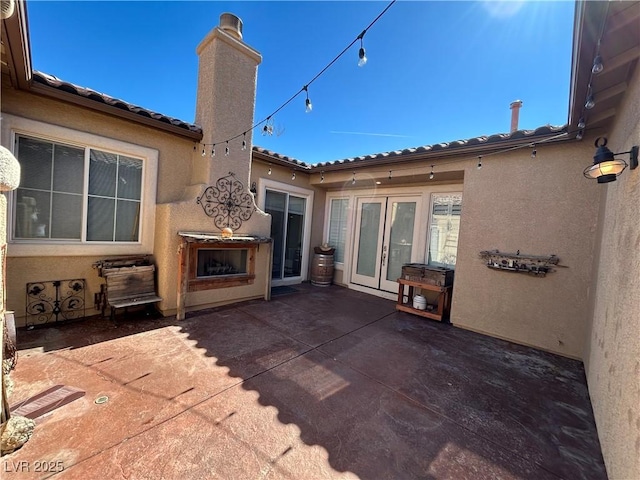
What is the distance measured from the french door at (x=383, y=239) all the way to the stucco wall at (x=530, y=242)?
161 cm

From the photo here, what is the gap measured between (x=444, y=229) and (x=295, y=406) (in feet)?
15.5

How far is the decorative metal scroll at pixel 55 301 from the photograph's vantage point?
353 centimetres

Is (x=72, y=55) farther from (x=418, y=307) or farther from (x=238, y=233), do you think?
(x=418, y=307)

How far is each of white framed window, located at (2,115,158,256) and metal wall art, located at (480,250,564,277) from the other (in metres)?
5.88

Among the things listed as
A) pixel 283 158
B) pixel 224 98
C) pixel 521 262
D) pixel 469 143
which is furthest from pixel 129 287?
pixel 521 262

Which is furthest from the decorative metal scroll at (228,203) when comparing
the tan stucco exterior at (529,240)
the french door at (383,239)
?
the tan stucco exterior at (529,240)

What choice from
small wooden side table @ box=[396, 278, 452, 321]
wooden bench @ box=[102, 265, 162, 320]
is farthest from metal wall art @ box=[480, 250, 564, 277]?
wooden bench @ box=[102, 265, 162, 320]

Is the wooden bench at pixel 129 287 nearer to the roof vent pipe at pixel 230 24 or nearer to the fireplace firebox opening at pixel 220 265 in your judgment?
the fireplace firebox opening at pixel 220 265

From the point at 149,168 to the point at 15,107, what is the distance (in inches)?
60.8

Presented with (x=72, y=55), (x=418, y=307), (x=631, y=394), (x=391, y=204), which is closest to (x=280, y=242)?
(x=391, y=204)

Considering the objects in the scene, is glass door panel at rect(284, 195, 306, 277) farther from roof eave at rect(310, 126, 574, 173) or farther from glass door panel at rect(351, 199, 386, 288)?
glass door panel at rect(351, 199, 386, 288)

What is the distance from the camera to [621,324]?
1.86 metres

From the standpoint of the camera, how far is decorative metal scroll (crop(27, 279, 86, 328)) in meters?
3.53

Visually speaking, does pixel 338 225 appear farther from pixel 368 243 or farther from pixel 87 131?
pixel 87 131
